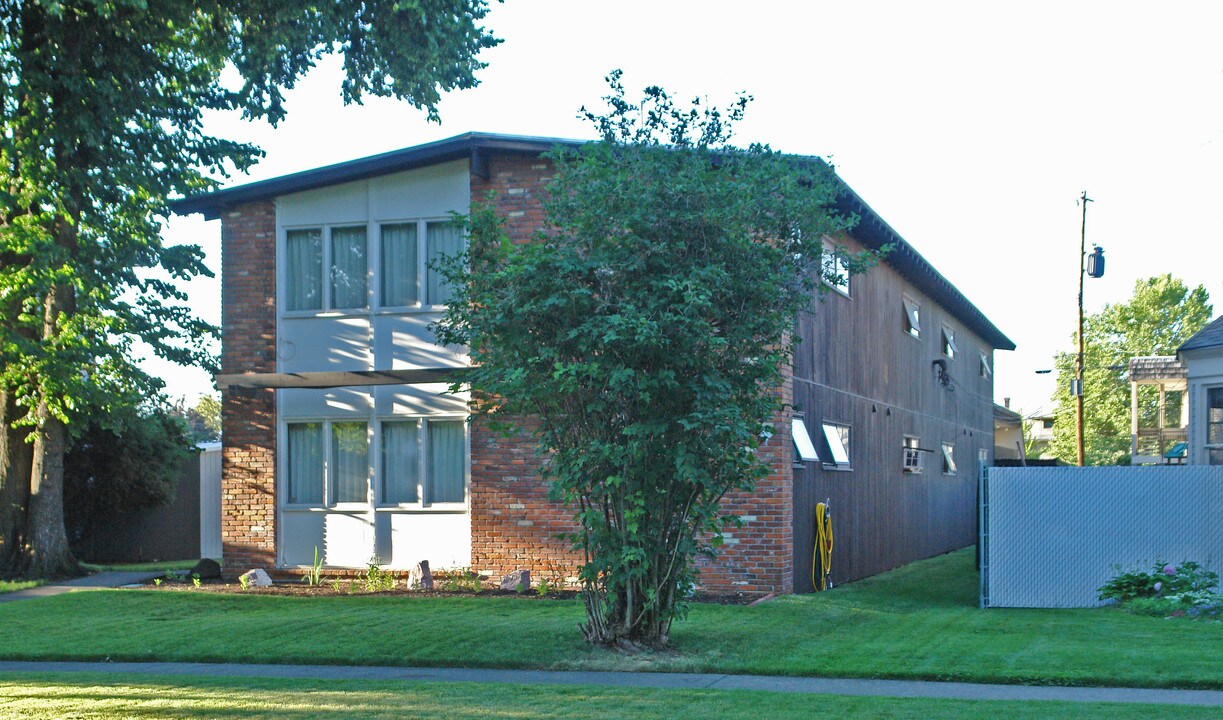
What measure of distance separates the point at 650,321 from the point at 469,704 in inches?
125

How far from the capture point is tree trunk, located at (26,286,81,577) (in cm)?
1917

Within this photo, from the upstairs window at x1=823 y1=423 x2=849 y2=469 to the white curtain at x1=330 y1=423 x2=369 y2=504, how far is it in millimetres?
6160

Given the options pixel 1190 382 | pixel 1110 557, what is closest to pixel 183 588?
pixel 1110 557

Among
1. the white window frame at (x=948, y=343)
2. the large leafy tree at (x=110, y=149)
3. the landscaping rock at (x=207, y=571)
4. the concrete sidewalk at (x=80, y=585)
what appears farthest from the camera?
the white window frame at (x=948, y=343)

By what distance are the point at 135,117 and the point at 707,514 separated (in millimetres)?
8346

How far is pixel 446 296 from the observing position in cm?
1689

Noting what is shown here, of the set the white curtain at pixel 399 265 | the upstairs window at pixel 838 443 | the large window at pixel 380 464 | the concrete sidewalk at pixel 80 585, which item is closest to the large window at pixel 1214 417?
the upstairs window at pixel 838 443

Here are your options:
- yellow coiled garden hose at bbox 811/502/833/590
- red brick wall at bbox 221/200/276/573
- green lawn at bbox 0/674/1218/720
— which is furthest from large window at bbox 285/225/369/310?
green lawn at bbox 0/674/1218/720

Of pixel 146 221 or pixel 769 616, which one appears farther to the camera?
pixel 146 221

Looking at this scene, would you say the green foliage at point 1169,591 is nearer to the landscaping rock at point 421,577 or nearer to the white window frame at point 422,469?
the white window frame at point 422,469

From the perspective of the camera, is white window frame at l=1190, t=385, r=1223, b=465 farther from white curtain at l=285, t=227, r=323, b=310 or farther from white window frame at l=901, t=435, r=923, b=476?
white curtain at l=285, t=227, r=323, b=310

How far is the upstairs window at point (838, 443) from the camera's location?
1766 cm

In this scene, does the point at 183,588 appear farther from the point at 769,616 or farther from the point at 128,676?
the point at 769,616

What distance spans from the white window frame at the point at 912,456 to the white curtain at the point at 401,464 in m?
9.45
